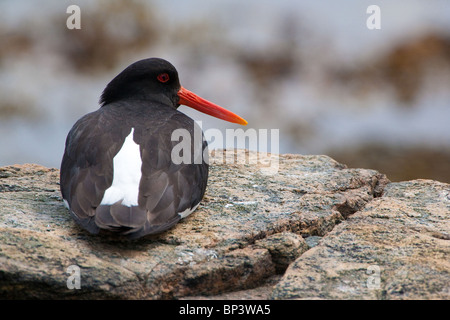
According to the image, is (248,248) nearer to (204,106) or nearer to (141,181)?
(141,181)

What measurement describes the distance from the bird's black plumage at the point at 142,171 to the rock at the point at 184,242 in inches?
5.5

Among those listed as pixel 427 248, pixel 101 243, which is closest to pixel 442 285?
pixel 427 248

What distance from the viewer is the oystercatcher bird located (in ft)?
11.8

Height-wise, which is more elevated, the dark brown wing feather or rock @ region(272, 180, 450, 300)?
the dark brown wing feather

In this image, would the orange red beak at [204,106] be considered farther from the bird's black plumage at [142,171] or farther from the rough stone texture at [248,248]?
the rough stone texture at [248,248]

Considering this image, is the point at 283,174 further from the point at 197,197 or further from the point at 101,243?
the point at 101,243

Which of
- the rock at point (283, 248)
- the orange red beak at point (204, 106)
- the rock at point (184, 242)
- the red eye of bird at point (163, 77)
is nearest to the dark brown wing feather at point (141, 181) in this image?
the rock at point (184, 242)

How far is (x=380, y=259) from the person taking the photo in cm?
357

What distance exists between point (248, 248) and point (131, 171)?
0.83m

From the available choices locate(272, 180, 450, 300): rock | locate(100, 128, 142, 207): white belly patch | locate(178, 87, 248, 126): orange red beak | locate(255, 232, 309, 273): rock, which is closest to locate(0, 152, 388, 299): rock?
locate(255, 232, 309, 273): rock

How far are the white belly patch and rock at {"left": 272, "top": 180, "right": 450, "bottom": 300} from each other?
99cm

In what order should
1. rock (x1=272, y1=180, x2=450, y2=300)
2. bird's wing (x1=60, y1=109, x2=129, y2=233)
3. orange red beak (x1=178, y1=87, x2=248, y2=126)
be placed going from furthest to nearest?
orange red beak (x1=178, y1=87, x2=248, y2=126), bird's wing (x1=60, y1=109, x2=129, y2=233), rock (x1=272, y1=180, x2=450, y2=300)

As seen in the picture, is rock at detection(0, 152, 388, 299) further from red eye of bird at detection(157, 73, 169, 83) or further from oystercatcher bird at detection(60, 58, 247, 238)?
red eye of bird at detection(157, 73, 169, 83)

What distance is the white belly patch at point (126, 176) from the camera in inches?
143
